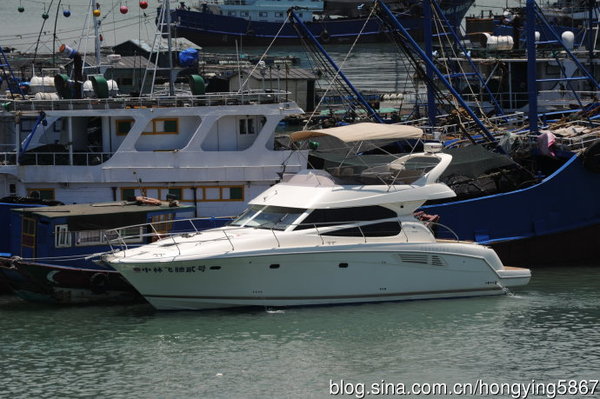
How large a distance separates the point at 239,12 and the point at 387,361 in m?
82.0

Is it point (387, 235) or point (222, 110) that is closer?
point (387, 235)

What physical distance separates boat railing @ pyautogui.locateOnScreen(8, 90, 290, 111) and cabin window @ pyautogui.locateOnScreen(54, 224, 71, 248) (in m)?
4.79

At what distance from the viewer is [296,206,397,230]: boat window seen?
2394 cm

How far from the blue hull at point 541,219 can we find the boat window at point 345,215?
4.39 m

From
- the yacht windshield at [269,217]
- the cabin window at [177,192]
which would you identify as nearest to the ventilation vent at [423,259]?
the yacht windshield at [269,217]

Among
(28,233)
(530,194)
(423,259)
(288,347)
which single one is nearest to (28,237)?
(28,233)

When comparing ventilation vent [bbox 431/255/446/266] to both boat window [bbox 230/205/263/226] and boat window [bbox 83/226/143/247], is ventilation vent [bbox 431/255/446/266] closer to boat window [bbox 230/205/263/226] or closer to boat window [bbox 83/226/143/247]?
boat window [bbox 230/205/263/226]

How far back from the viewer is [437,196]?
24984mm

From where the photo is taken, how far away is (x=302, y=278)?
23750 mm

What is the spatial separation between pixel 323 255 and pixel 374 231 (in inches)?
54.4

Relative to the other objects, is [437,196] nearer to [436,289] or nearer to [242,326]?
[436,289]

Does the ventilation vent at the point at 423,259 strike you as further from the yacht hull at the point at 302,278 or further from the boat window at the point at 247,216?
the boat window at the point at 247,216

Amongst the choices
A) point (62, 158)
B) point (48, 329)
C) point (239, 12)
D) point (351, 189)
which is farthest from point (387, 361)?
point (239, 12)

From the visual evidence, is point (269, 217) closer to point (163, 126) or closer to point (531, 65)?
point (163, 126)
